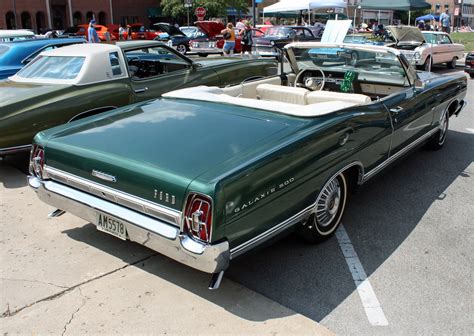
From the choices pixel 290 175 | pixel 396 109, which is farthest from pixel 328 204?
pixel 396 109

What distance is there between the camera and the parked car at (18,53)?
826 cm

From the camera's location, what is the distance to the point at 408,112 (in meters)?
4.75

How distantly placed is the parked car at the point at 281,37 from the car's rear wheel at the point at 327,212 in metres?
15.6

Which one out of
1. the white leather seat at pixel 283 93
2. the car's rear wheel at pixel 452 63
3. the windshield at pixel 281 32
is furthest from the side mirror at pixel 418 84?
the windshield at pixel 281 32

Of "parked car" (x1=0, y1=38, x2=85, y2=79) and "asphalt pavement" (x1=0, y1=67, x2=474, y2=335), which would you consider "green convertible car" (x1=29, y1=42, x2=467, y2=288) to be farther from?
"parked car" (x1=0, y1=38, x2=85, y2=79)

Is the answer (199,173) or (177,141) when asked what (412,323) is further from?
(177,141)

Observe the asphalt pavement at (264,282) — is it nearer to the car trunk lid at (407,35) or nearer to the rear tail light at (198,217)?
the rear tail light at (198,217)

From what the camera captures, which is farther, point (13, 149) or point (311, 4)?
point (311, 4)

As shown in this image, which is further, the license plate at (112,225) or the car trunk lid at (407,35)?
the car trunk lid at (407,35)

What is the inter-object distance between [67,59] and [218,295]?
4609mm

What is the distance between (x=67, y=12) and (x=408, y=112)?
48908 millimetres

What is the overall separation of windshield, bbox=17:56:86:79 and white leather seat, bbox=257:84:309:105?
8.75 ft

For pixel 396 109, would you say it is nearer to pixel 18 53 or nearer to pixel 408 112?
pixel 408 112

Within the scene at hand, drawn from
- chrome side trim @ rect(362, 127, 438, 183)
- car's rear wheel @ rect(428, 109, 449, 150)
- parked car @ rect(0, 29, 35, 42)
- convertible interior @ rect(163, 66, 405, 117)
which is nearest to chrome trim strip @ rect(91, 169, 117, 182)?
convertible interior @ rect(163, 66, 405, 117)
